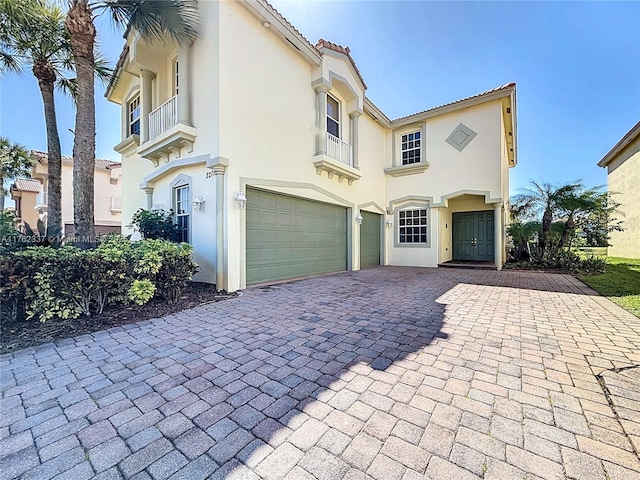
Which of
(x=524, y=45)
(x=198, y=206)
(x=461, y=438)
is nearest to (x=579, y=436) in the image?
(x=461, y=438)

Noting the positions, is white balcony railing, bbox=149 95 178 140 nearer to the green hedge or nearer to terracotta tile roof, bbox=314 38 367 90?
the green hedge

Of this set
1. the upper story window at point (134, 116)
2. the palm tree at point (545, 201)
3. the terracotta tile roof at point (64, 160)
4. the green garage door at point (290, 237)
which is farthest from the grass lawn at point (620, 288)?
the terracotta tile roof at point (64, 160)

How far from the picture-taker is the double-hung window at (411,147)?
1259 cm

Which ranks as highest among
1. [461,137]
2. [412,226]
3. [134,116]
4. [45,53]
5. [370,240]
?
[45,53]

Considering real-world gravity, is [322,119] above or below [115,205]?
above

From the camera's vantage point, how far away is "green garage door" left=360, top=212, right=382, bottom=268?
1162 centimetres

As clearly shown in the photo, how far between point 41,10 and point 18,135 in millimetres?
11209

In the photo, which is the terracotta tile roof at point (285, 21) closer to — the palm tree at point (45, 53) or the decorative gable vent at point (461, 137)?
the decorative gable vent at point (461, 137)

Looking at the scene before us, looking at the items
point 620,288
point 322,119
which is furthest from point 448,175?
point 620,288

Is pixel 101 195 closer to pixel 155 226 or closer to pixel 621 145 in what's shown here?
pixel 155 226

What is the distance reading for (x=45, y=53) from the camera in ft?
28.9

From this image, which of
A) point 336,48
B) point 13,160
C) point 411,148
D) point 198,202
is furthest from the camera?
point 13,160

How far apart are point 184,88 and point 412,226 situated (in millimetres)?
10199

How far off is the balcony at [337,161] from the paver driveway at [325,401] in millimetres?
5969
